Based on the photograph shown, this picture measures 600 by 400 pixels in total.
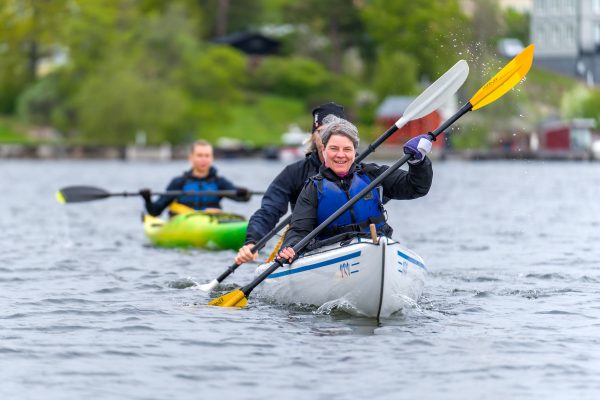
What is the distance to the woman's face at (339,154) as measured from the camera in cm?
1259

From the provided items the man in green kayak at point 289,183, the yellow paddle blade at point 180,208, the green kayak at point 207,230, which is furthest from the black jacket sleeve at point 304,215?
the yellow paddle blade at point 180,208

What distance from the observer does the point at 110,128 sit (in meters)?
98.9

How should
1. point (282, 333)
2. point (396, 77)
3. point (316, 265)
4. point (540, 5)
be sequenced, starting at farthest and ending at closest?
point (540, 5)
point (396, 77)
point (316, 265)
point (282, 333)

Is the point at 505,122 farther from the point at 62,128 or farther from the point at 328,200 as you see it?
the point at 328,200

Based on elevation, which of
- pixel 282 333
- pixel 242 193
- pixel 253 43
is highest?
pixel 253 43

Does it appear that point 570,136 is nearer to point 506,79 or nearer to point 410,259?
point 506,79

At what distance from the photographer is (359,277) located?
40.8 feet

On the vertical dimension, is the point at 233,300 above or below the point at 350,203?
below

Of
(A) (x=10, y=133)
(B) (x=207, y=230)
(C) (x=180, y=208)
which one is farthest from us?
(A) (x=10, y=133)

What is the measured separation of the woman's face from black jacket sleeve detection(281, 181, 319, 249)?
355mm

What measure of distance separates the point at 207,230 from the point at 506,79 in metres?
7.95

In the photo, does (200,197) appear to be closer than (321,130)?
No

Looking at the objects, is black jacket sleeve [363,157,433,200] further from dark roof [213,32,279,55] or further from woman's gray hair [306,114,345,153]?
dark roof [213,32,279,55]

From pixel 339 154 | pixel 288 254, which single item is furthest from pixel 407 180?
pixel 288 254
